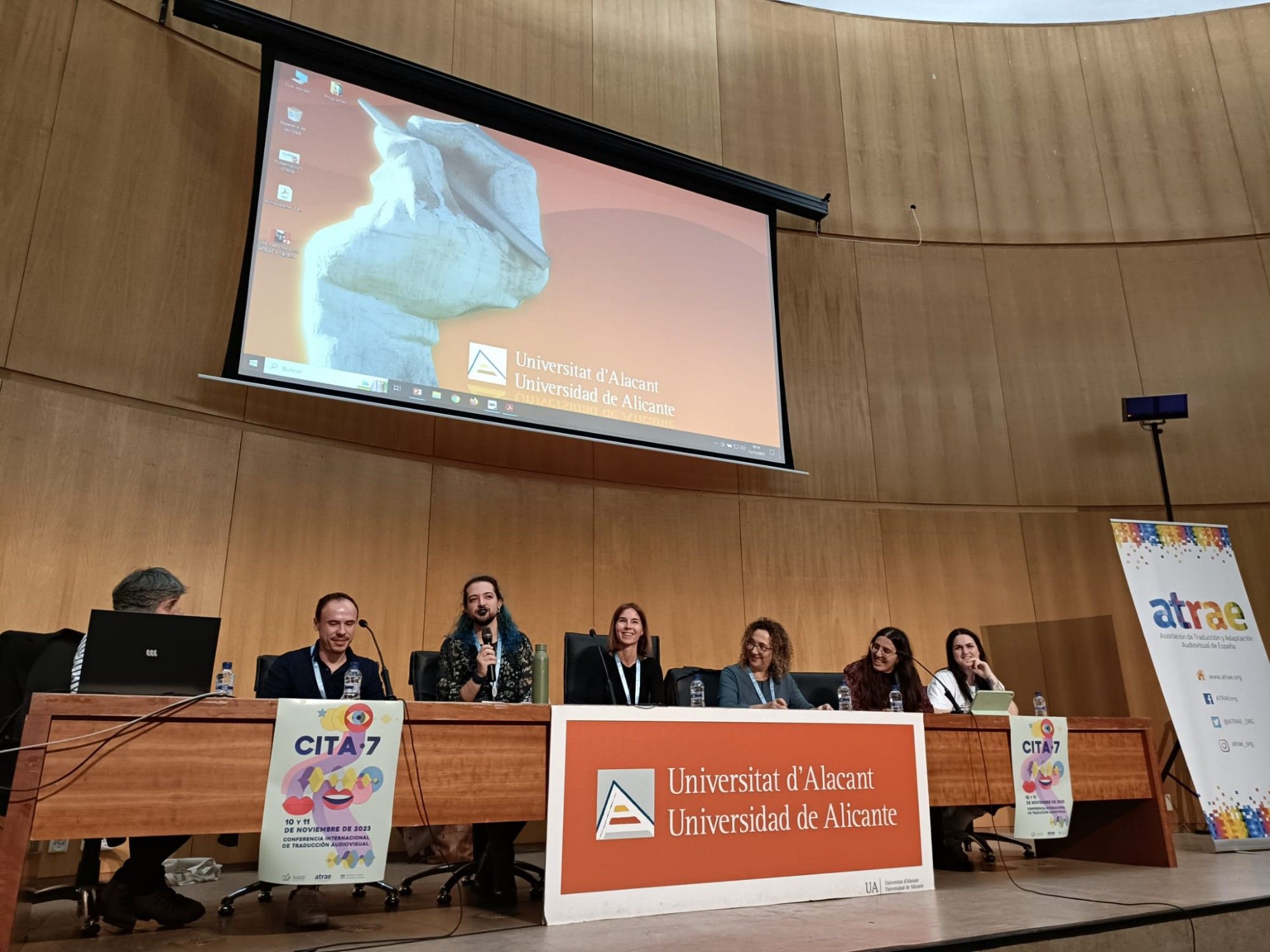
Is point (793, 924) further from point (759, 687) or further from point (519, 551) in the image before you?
point (519, 551)

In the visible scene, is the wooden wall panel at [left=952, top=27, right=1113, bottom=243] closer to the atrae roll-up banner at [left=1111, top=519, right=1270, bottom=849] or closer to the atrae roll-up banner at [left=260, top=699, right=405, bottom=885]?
the atrae roll-up banner at [left=1111, top=519, right=1270, bottom=849]

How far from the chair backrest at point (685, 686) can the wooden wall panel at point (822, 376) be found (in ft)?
6.11

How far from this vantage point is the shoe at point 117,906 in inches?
90.8

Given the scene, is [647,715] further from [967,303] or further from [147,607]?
[967,303]

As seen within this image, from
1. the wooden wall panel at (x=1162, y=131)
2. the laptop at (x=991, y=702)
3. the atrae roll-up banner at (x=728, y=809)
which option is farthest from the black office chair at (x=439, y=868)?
the wooden wall panel at (x=1162, y=131)

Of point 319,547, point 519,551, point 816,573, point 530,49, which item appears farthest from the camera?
point 530,49

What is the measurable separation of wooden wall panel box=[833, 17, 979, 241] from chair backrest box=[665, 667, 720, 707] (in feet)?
12.2

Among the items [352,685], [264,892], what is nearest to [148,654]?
[352,685]

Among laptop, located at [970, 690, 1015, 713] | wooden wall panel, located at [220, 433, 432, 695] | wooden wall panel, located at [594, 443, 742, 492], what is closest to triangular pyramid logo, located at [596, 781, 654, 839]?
laptop, located at [970, 690, 1015, 713]

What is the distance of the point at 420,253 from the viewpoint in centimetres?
437

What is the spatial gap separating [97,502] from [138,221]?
4.49ft

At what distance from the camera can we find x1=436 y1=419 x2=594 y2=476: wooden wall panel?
4.74m

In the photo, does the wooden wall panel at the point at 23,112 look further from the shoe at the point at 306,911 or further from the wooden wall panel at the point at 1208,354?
the wooden wall panel at the point at 1208,354

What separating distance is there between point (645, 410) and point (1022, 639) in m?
2.81
